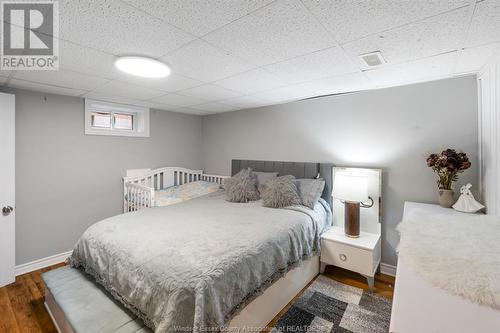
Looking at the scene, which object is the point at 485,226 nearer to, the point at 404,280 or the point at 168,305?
the point at 404,280

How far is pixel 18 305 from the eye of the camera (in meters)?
2.14

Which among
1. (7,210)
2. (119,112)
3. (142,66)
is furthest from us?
(119,112)

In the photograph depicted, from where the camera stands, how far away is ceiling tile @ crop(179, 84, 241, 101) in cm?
267

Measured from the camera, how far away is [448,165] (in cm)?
209

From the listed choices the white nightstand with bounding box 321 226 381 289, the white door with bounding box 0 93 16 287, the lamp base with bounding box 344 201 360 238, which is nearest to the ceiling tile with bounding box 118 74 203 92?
the white door with bounding box 0 93 16 287

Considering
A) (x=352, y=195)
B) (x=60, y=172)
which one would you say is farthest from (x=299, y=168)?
(x=60, y=172)

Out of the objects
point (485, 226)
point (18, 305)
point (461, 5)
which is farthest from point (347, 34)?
point (18, 305)

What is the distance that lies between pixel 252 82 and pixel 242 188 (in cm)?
137

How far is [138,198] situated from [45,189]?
1.06m

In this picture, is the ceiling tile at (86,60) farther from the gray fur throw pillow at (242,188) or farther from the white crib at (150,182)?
the gray fur throw pillow at (242,188)

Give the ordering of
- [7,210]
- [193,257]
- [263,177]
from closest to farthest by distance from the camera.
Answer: [193,257], [7,210], [263,177]

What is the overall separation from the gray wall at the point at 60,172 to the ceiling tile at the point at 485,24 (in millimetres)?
3939

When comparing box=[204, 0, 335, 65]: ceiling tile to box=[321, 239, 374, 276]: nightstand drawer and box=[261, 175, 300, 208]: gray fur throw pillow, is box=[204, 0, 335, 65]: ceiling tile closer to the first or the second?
box=[261, 175, 300, 208]: gray fur throw pillow

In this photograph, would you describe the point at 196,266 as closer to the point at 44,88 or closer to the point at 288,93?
the point at 288,93
